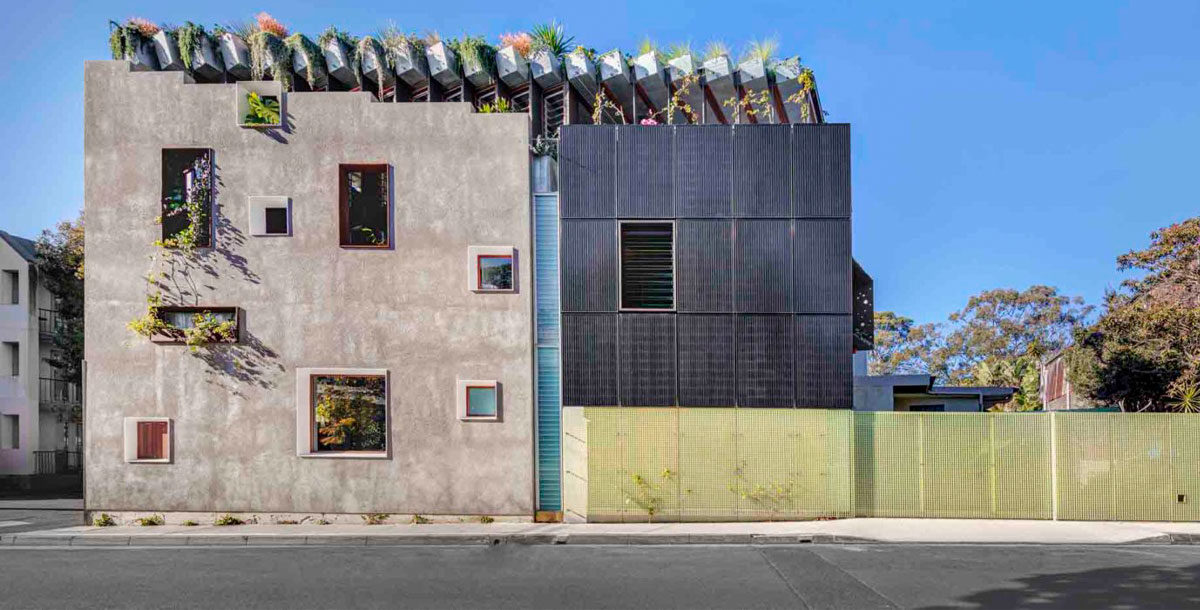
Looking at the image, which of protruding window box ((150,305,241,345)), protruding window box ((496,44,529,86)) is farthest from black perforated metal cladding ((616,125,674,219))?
protruding window box ((496,44,529,86))

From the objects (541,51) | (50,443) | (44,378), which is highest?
(541,51)

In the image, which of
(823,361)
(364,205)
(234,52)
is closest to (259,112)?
(364,205)

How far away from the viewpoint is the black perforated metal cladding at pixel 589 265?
16.2 meters

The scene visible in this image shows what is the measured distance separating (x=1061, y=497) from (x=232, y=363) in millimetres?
14375

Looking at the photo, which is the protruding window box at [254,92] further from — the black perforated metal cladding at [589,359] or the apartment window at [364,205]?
the black perforated metal cladding at [589,359]

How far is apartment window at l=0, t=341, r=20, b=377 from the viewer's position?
106 feet

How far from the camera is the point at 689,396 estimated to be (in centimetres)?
1599

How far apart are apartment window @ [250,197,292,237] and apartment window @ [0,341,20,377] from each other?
21519 millimetres

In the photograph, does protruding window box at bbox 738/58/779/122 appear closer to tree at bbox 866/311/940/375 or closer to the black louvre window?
the black louvre window

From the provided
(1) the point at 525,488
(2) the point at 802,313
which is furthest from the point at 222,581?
(2) the point at 802,313

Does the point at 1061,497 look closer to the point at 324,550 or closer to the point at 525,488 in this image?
the point at 525,488

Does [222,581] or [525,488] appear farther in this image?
[525,488]

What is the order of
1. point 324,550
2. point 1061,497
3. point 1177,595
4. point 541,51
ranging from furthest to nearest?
point 541,51 < point 1061,497 < point 324,550 < point 1177,595

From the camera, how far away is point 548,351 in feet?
53.4
